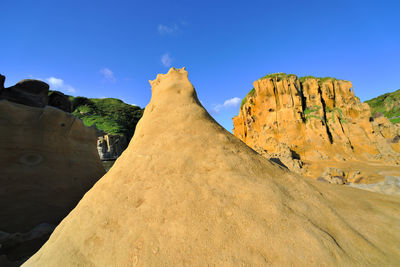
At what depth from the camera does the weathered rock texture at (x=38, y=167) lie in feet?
14.9

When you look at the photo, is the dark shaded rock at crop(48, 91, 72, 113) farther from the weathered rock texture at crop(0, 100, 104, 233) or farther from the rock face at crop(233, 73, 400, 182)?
the rock face at crop(233, 73, 400, 182)

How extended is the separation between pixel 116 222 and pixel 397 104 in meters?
49.0

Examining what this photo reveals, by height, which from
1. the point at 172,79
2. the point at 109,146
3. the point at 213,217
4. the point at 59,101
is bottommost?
the point at 213,217

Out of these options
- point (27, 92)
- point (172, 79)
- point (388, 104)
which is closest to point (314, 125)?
point (172, 79)

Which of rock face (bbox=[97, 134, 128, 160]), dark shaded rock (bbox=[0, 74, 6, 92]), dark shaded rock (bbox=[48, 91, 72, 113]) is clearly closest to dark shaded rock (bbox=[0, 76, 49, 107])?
dark shaded rock (bbox=[0, 74, 6, 92])

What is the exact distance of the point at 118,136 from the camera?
40.7 metres

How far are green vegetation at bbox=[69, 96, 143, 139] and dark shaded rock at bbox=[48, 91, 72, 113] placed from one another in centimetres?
3850

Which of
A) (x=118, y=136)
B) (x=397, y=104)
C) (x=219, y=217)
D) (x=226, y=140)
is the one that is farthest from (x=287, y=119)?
(x=118, y=136)

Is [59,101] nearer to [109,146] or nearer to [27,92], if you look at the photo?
[27,92]

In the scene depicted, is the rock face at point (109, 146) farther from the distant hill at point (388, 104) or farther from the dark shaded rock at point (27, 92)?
the distant hill at point (388, 104)

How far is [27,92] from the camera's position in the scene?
22.0ft

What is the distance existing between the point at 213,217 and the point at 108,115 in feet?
208

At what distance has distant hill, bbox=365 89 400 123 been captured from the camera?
32938 millimetres

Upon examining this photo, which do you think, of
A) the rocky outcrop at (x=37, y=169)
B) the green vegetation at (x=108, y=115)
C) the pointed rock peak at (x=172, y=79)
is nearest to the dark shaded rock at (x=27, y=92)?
the rocky outcrop at (x=37, y=169)
